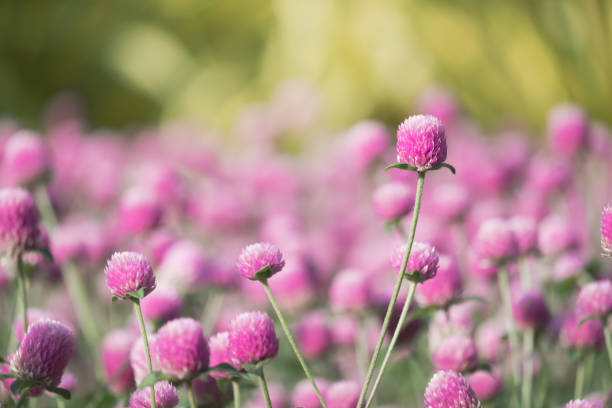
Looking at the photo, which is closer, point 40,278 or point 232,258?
point 40,278

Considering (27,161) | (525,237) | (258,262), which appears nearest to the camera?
(258,262)

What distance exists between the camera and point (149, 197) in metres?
1.79

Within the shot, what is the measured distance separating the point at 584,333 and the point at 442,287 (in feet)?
0.96

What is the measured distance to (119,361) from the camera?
4.54ft

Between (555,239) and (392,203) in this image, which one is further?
(555,239)

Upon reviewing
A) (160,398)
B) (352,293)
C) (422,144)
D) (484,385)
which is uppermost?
(422,144)

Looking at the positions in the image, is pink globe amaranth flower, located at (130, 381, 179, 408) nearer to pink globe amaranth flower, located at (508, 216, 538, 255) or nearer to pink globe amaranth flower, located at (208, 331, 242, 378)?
pink globe amaranth flower, located at (208, 331, 242, 378)

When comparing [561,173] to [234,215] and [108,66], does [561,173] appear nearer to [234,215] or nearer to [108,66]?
[234,215]

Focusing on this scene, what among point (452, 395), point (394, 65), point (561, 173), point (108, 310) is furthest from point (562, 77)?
point (452, 395)

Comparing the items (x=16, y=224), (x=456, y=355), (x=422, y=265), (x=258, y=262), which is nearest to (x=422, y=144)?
(x=422, y=265)

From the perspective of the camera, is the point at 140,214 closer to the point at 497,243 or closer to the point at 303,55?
the point at 497,243

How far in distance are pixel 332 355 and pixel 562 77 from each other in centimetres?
295

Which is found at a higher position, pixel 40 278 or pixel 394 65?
pixel 394 65

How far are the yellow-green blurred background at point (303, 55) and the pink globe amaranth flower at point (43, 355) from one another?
320 cm
